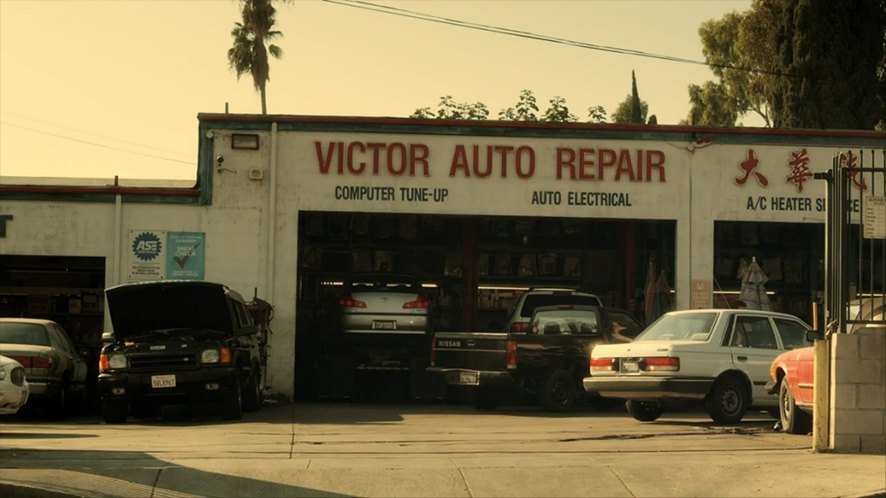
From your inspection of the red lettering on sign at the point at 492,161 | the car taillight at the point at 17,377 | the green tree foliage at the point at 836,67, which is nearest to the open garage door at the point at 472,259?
the red lettering on sign at the point at 492,161

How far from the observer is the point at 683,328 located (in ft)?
65.4

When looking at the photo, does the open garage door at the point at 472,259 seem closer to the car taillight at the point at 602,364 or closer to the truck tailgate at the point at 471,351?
the truck tailgate at the point at 471,351

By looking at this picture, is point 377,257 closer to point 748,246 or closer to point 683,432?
point 748,246

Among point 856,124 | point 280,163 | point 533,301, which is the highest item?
point 856,124

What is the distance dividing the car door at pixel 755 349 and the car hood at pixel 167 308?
25.6 feet

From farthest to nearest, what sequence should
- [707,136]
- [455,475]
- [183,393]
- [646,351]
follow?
[707,136], [183,393], [646,351], [455,475]

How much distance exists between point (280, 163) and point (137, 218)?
3015mm

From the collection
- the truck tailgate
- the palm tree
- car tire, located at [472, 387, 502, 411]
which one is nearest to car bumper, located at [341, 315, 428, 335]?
the truck tailgate

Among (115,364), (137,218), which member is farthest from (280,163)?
(115,364)

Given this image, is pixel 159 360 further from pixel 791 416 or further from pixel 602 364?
pixel 791 416

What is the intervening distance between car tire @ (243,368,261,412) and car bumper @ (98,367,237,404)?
82.9 inches

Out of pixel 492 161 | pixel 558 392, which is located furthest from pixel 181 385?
pixel 492 161

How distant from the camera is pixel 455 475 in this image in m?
13.0

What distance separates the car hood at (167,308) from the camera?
21.6 meters
